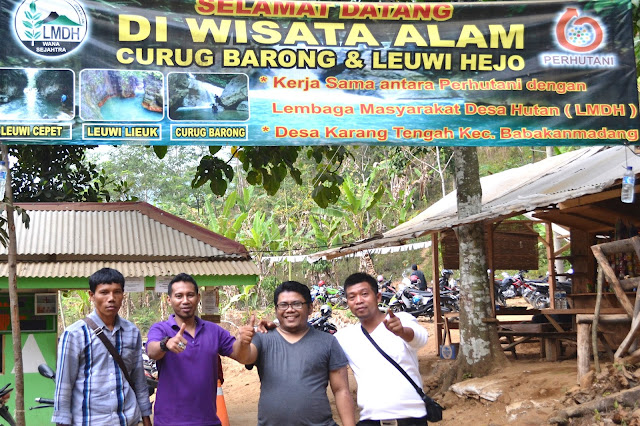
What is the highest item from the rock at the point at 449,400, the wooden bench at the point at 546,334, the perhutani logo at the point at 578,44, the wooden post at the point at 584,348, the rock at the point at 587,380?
the perhutani logo at the point at 578,44

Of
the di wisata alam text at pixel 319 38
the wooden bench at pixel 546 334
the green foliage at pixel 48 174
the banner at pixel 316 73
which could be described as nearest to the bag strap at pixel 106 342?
the banner at pixel 316 73

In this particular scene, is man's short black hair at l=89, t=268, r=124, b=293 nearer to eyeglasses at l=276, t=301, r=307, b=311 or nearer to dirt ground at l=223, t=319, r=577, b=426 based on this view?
eyeglasses at l=276, t=301, r=307, b=311

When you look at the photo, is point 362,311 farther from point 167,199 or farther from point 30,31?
point 167,199

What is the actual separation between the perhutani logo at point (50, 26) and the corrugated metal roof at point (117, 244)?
3024mm

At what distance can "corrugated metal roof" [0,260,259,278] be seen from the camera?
778 centimetres

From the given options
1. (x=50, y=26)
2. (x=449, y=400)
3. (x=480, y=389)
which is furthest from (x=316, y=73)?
(x=449, y=400)

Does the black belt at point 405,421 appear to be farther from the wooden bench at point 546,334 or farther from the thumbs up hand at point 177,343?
the wooden bench at point 546,334

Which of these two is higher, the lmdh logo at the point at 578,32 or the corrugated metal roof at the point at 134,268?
the lmdh logo at the point at 578,32

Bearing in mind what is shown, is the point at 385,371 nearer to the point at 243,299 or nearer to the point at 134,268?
the point at 134,268

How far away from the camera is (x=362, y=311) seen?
3.84m

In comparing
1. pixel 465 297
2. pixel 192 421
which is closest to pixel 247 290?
pixel 465 297

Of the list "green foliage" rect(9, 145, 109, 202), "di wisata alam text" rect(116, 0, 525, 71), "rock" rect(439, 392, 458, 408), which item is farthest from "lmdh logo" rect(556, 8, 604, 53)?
"green foliage" rect(9, 145, 109, 202)

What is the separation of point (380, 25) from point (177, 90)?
5.34 feet

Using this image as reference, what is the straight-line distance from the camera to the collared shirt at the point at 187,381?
3.86 m
